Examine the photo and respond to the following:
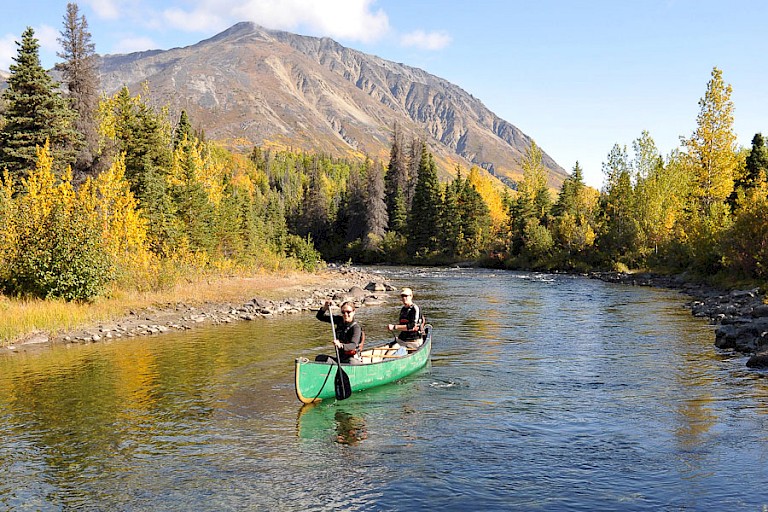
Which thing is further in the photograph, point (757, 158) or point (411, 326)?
point (757, 158)

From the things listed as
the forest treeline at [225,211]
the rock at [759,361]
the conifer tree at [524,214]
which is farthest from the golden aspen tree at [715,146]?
the rock at [759,361]

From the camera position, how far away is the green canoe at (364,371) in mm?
15305

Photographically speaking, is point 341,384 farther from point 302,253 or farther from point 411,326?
point 302,253

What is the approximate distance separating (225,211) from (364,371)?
33.7 meters

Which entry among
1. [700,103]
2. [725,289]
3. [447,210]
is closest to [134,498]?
[725,289]

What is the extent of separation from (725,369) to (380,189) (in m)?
80.2

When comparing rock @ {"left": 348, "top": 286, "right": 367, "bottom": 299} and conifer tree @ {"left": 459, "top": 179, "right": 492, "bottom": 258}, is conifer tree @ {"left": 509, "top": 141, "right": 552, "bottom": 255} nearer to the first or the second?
conifer tree @ {"left": 459, "top": 179, "right": 492, "bottom": 258}

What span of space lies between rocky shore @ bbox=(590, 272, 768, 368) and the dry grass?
77.1 feet

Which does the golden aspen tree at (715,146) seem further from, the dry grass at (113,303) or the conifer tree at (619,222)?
the dry grass at (113,303)

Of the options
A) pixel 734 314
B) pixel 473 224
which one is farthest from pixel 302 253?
pixel 734 314

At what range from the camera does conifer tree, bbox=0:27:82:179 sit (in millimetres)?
33531

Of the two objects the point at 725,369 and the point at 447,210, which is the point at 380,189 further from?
the point at 725,369

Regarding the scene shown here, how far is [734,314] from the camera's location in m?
28.5

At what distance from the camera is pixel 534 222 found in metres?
77.9
